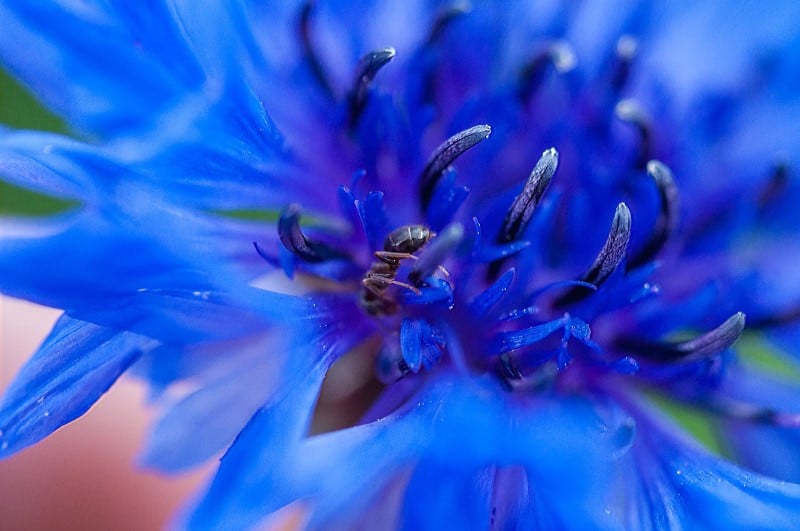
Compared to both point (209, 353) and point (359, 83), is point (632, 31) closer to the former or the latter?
point (359, 83)

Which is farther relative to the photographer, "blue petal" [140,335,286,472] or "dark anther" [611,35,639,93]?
"dark anther" [611,35,639,93]

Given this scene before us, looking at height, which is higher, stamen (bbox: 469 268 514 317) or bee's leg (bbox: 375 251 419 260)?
bee's leg (bbox: 375 251 419 260)

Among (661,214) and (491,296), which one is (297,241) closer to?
(491,296)

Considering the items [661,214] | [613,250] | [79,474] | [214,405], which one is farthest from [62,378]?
[79,474]

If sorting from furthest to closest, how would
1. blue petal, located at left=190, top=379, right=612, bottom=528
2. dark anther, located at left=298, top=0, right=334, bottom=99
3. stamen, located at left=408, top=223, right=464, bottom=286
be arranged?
1. dark anther, located at left=298, top=0, right=334, bottom=99
2. stamen, located at left=408, top=223, right=464, bottom=286
3. blue petal, located at left=190, top=379, right=612, bottom=528

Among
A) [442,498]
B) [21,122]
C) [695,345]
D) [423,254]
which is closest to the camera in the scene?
[442,498]

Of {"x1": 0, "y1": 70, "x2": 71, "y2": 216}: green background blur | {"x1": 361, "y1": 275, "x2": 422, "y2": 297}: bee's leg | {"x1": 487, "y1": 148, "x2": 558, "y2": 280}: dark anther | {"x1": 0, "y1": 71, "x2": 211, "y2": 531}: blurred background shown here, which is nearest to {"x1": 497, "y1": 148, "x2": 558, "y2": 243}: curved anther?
{"x1": 487, "y1": 148, "x2": 558, "y2": 280}: dark anther

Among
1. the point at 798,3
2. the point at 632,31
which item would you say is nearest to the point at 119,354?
the point at 632,31

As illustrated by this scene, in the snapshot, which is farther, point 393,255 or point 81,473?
point 81,473

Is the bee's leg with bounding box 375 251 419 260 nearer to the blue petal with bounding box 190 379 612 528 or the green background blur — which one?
the blue petal with bounding box 190 379 612 528
